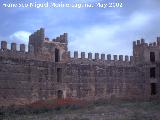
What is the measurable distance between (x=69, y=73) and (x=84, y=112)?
8.79 metres

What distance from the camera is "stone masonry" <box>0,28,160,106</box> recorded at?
36062 mm

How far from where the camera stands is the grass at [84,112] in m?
29.7

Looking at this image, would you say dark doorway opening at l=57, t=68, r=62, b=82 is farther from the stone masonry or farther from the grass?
the grass

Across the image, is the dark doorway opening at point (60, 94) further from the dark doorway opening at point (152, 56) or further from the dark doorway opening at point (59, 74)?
the dark doorway opening at point (152, 56)

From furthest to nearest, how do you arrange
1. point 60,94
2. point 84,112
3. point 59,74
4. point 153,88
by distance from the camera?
point 153,88
point 59,74
point 60,94
point 84,112

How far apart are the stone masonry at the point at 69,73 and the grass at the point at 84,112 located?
2377 millimetres

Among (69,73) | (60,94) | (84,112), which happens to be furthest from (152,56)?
(84,112)

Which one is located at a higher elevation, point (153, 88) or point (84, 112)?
point (153, 88)

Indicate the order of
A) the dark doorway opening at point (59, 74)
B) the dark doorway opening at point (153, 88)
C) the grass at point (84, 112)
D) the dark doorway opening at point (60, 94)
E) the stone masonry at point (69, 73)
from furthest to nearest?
the dark doorway opening at point (153, 88), the dark doorway opening at point (59, 74), the dark doorway opening at point (60, 94), the stone masonry at point (69, 73), the grass at point (84, 112)

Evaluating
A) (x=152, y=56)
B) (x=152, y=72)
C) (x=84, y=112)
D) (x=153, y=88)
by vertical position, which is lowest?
(x=84, y=112)

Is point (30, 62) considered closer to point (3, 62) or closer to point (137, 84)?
point (3, 62)

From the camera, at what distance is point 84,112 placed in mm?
32812

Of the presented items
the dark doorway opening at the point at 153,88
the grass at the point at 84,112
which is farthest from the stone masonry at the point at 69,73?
the grass at the point at 84,112

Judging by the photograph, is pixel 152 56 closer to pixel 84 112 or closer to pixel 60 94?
pixel 60 94
